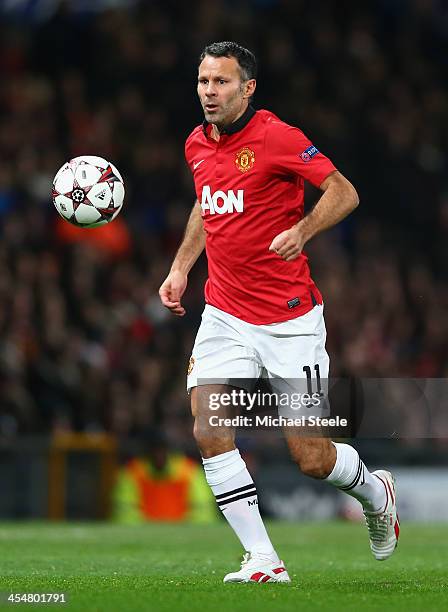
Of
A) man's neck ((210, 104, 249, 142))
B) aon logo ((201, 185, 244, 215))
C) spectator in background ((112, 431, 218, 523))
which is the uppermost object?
man's neck ((210, 104, 249, 142))

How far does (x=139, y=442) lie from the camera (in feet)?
49.6

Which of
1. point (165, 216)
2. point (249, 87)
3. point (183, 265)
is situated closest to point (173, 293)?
point (183, 265)

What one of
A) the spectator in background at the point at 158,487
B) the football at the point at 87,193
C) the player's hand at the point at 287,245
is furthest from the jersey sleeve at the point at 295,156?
the spectator in background at the point at 158,487

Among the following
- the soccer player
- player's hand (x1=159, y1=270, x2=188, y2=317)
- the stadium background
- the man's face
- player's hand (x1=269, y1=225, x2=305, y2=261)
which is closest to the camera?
player's hand (x1=269, y1=225, x2=305, y2=261)

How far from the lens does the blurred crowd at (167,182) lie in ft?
49.7

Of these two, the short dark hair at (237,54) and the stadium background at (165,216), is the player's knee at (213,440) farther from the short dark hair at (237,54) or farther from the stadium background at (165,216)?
the stadium background at (165,216)

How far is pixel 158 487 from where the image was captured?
15.2m

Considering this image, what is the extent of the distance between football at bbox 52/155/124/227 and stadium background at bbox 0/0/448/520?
7.24 m

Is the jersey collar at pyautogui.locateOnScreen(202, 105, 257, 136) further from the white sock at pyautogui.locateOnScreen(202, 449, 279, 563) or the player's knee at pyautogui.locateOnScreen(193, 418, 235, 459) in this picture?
the white sock at pyautogui.locateOnScreen(202, 449, 279, 563)

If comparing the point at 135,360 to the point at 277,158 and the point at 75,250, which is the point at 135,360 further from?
the point at 277,158

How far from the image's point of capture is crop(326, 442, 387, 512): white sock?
6828mm

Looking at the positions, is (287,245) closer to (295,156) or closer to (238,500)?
(295,156)

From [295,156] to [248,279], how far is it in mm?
647

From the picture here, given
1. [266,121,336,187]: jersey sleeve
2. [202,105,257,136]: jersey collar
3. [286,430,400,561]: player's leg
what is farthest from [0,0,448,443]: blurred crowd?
[266,121,336,187]: jersey sleeve
